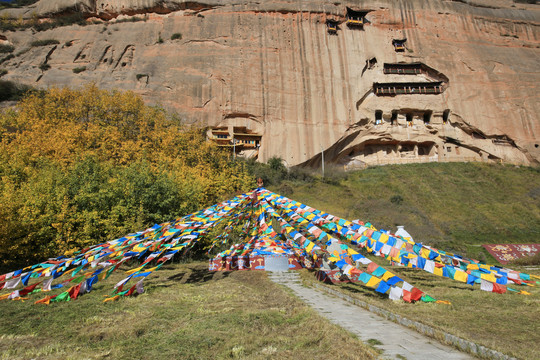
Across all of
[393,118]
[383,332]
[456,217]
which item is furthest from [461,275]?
[393,118]

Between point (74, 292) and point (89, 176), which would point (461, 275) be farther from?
point (89, 176)

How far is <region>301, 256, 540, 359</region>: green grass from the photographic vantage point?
3871 millimetres

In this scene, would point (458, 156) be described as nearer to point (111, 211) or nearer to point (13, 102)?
point (111, 211)

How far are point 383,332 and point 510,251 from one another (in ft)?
49.2

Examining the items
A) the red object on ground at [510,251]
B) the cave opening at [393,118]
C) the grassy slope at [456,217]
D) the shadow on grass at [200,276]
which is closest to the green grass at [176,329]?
the grassy slope at [456,217]

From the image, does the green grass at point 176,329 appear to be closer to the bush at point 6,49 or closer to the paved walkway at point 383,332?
the paved walkway at point 383,332

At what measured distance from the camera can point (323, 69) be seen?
127ft

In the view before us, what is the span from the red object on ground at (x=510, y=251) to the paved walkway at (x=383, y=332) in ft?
41.3

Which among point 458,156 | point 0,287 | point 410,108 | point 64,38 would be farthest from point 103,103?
point 458,156

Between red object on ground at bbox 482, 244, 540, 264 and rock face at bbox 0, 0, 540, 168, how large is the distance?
73.2 ft

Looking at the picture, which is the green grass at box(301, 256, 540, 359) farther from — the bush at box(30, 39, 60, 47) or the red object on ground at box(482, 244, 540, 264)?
the bush at box(30, 39, 60, 47)

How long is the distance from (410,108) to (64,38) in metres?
44.6

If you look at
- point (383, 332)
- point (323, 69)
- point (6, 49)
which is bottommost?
point (383, 332)

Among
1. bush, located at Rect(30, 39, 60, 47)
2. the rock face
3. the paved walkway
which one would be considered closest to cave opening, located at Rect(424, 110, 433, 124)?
the rock face
